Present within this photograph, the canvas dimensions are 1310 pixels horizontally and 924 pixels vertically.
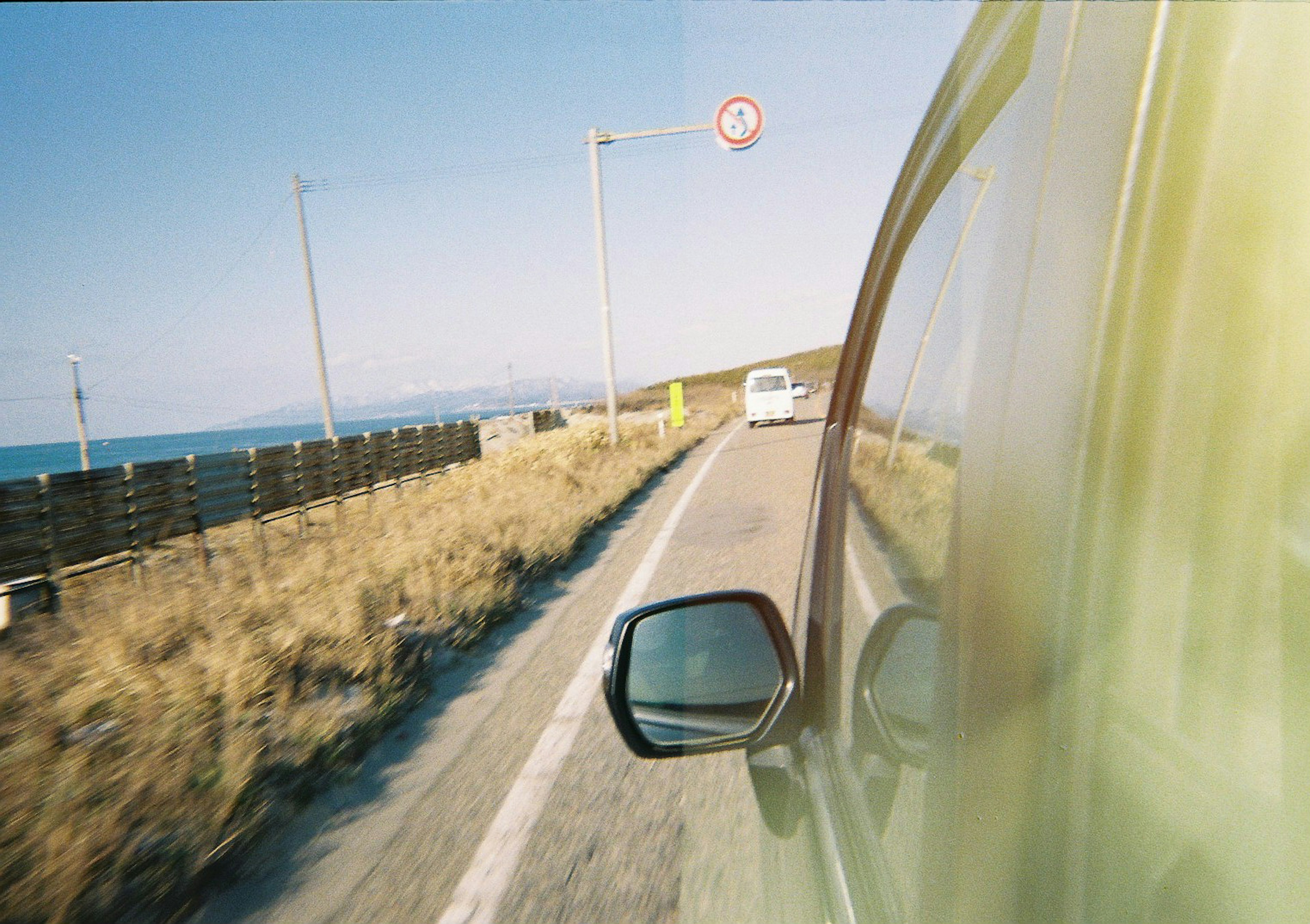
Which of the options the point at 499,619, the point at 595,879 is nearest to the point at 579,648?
the point at 499,619

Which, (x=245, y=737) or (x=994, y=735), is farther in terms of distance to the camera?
(x=245, y=737)

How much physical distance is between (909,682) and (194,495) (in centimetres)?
1220

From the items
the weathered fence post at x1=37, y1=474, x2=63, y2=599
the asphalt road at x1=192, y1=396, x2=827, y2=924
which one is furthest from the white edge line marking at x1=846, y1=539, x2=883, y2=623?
the weathered fence post at x1=37, y1=474, x2=63, y2=599

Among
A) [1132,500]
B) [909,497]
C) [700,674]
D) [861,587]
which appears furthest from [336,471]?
[1132,500]

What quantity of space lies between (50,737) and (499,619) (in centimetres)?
318

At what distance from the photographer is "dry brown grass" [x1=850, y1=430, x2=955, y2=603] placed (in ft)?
3.46

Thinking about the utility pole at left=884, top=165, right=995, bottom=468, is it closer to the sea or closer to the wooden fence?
the wooden fence

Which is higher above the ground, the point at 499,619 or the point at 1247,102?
the point at 1247,102

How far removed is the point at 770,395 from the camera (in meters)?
30.5

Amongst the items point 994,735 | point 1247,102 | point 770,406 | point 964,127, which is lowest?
point 770,406

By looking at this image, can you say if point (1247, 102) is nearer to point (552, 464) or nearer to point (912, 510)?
point (912, 510)

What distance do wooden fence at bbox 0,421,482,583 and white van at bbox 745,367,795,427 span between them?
16132 mm

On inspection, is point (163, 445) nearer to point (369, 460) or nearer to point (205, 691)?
point (369, 460)

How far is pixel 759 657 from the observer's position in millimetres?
1624
